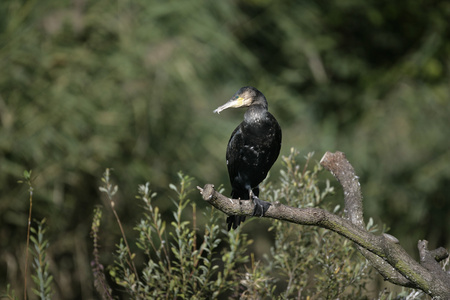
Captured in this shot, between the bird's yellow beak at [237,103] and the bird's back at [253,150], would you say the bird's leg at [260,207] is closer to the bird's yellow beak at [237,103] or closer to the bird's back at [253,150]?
the bird's back at [253,150]

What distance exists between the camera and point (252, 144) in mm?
2783

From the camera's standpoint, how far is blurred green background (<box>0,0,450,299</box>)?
4.89 meters

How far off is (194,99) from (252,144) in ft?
8.22

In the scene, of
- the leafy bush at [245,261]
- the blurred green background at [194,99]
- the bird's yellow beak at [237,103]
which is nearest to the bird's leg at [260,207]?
the leafy bush at [245,261]

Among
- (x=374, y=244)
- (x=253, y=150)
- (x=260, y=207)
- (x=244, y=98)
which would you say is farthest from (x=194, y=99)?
(x=374, y=244)

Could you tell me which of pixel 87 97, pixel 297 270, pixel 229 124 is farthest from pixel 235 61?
pixel 297 270

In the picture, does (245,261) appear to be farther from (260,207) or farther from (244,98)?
(244,98)

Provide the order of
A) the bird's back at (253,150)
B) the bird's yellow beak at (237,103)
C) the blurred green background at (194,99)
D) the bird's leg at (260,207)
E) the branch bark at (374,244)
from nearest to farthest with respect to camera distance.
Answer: the branch bark at (374,244) < the bird's leg at (260,207) < the bird's yellow beak at (237,103) < the bird's back at (253,150) < the blurred green background at (194,99)

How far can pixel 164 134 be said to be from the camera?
5.19 m

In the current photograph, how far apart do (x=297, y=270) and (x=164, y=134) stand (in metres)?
2.53

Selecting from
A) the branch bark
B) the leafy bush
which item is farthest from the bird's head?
the branch bark

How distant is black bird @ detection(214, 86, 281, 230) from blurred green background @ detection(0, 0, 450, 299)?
6.60 ft

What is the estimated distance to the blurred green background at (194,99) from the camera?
4.89 metres

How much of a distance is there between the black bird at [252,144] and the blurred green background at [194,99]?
201 cm
